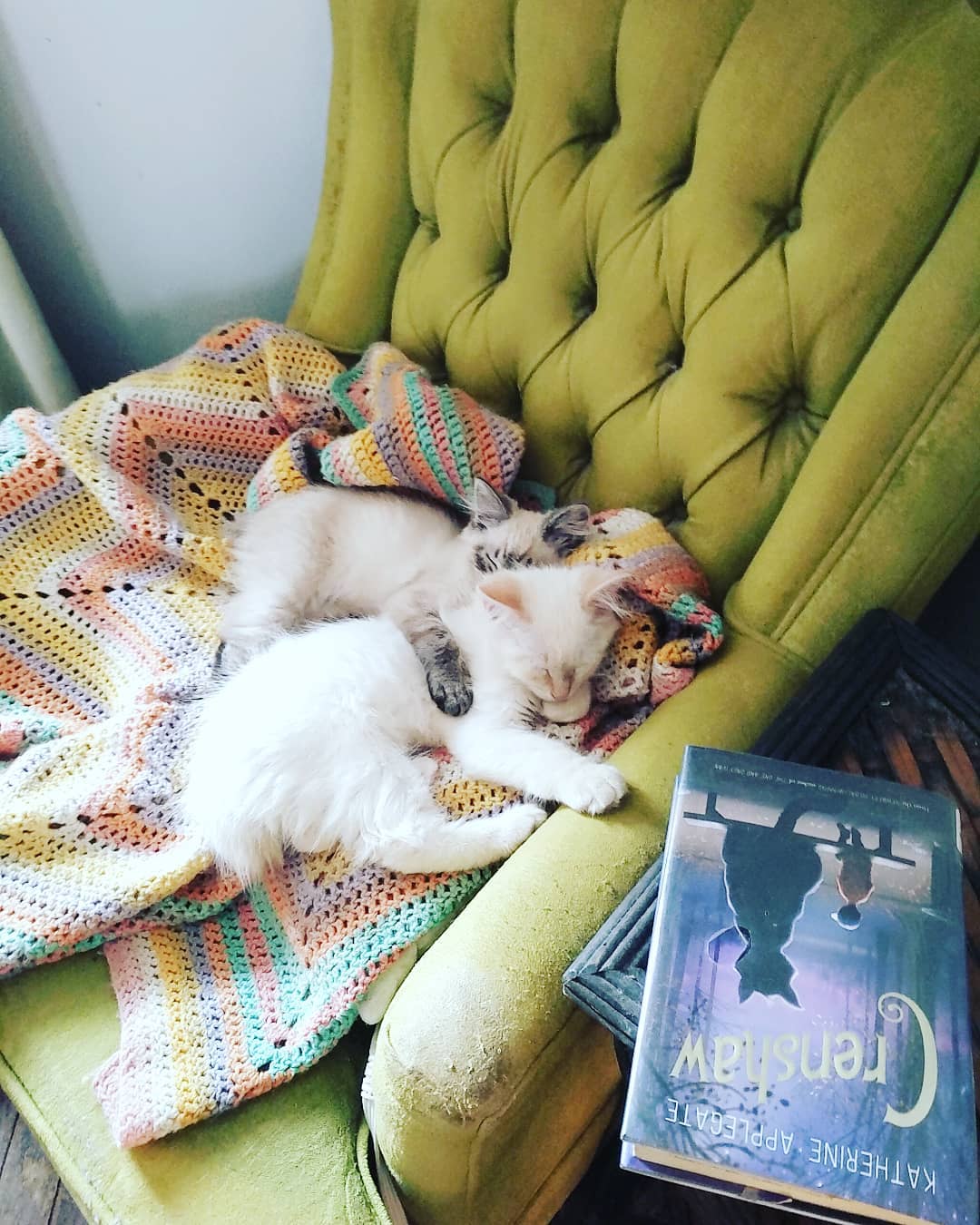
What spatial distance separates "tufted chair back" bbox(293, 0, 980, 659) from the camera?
0.85 meters

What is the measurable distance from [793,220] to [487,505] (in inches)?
19.8

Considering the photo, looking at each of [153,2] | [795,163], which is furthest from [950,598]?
[153,2]

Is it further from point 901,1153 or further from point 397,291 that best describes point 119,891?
point 397,291

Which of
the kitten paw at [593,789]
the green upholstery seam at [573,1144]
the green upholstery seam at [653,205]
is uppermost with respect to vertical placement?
the green upholstery seam at [653,205]

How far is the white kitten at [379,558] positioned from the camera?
3.84ft

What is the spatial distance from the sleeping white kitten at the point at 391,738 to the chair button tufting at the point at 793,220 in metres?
0.45

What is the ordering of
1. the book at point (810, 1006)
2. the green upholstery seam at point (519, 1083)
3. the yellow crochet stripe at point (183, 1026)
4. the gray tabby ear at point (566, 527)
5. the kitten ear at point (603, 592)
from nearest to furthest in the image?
the book at point (810, 1006) < the green upholstery seam at point (519, 1083) < the yellow crochet stripe at point (183, 1026) < the kitten ear at point (603, 592) < the gray tabby ear at point (566, 527)

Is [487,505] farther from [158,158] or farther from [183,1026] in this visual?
[158,158]

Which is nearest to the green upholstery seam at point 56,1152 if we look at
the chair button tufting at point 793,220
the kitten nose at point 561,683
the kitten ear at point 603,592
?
the kitten nose at point 561,683

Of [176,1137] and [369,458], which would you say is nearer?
[176,1137]

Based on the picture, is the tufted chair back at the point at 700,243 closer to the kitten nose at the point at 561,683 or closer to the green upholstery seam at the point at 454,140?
the green upholstery seam at the point at 454,140

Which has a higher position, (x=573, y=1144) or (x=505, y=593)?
(x=505, y=593)

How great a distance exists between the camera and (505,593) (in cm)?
105

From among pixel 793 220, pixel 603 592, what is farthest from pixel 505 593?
pixel 793 220
